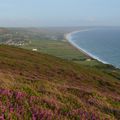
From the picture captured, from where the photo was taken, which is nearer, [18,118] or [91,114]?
[18,118]

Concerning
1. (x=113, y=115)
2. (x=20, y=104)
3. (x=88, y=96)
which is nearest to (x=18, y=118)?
(x=20, y=104)

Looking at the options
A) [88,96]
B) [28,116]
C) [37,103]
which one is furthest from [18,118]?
[88,96]

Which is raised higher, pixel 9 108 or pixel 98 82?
pixel 9 108

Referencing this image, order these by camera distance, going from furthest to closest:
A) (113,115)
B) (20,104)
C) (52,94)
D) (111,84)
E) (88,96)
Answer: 1. (111,84)
2. (88,96)
3. (52,94)
4. (113,115)
5. (20,104)

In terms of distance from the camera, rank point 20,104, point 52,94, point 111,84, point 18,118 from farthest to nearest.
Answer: point 111,84
point 52,94
point 20,104
point 18,118

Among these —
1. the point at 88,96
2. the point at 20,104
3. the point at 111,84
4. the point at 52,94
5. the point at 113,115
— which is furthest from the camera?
the point at 111,84

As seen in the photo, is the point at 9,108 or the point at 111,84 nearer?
the point at 9,108

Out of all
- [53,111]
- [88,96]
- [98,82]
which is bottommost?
[98,82]

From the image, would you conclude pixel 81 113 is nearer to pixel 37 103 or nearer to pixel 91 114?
pixel 91 114

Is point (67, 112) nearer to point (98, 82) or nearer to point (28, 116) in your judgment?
point (28, 116)
